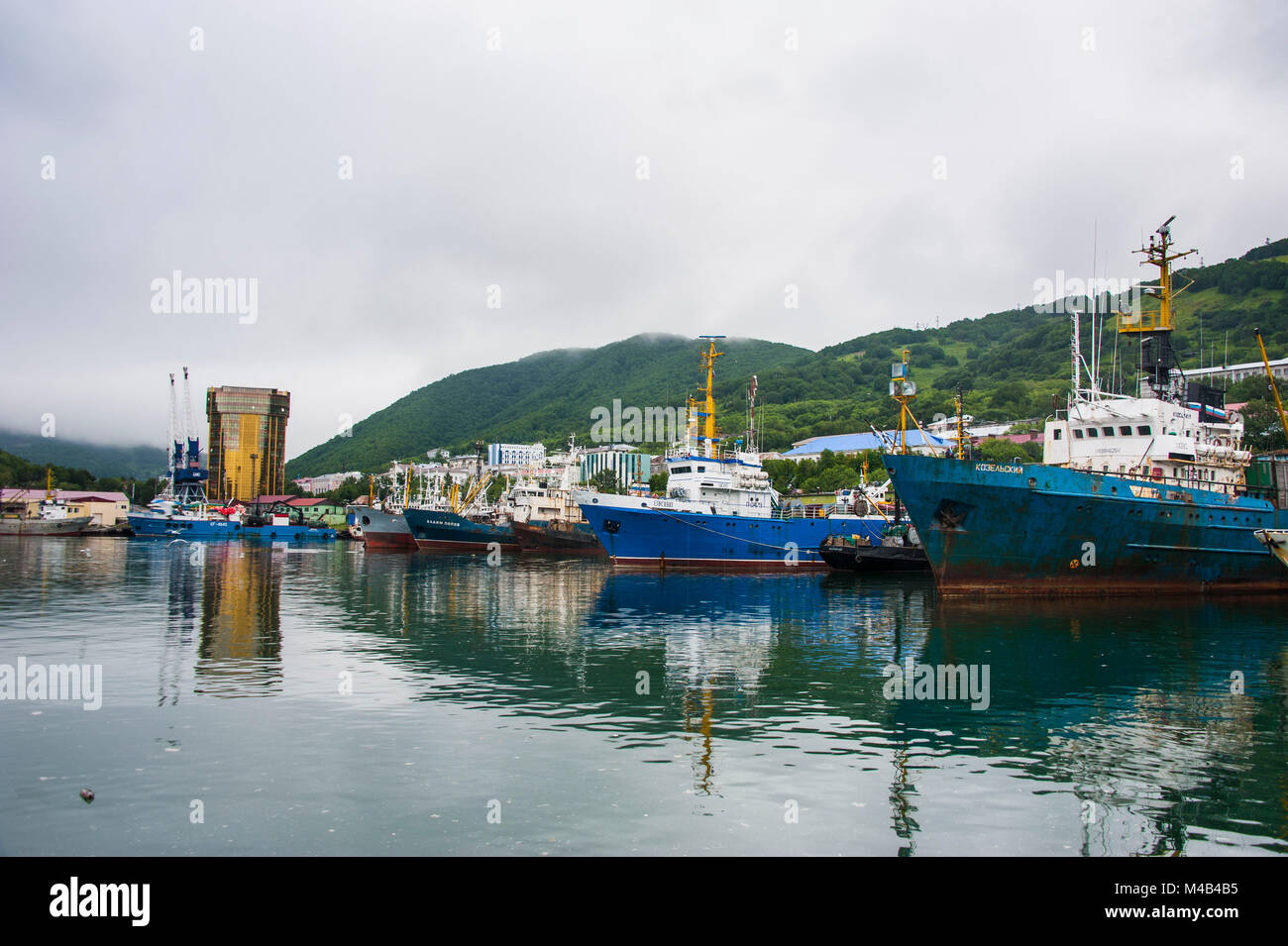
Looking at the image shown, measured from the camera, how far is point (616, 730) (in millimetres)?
15133

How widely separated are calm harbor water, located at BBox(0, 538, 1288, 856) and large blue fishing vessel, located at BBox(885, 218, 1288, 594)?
5.60 meters

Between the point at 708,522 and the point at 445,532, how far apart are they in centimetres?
4145

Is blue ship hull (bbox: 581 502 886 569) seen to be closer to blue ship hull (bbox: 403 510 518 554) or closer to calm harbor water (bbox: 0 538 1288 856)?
calm harbor water (bbox: 0 538 1288 856)

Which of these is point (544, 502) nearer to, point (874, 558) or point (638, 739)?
point (874, 558)

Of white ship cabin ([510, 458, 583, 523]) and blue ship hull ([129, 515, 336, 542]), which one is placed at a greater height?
white ship cabin ([510, 458, 583, 523])

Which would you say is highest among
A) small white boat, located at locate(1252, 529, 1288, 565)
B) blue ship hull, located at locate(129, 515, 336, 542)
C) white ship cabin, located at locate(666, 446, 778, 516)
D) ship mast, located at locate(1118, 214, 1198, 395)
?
ship mast, located at locate(1118, 214, 1198, 395)

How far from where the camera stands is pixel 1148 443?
126 feet

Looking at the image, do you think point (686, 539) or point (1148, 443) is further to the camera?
point (686, 539)

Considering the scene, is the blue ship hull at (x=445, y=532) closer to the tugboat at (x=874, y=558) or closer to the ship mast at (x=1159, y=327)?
the tugboat at (x=874, y=558)

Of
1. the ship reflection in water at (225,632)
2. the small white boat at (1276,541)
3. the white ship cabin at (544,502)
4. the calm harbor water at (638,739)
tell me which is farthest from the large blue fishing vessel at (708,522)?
A: the white ship cabin at (544,502)

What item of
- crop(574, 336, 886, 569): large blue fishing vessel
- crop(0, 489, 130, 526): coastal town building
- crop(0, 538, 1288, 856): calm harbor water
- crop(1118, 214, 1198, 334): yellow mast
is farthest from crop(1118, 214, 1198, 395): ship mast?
crop(0, 489, 130, 526): coastal town building

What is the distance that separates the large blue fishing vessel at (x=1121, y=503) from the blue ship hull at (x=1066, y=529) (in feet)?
0.15

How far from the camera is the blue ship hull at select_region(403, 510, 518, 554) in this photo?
299ft

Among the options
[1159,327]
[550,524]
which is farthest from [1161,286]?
[550,524]
